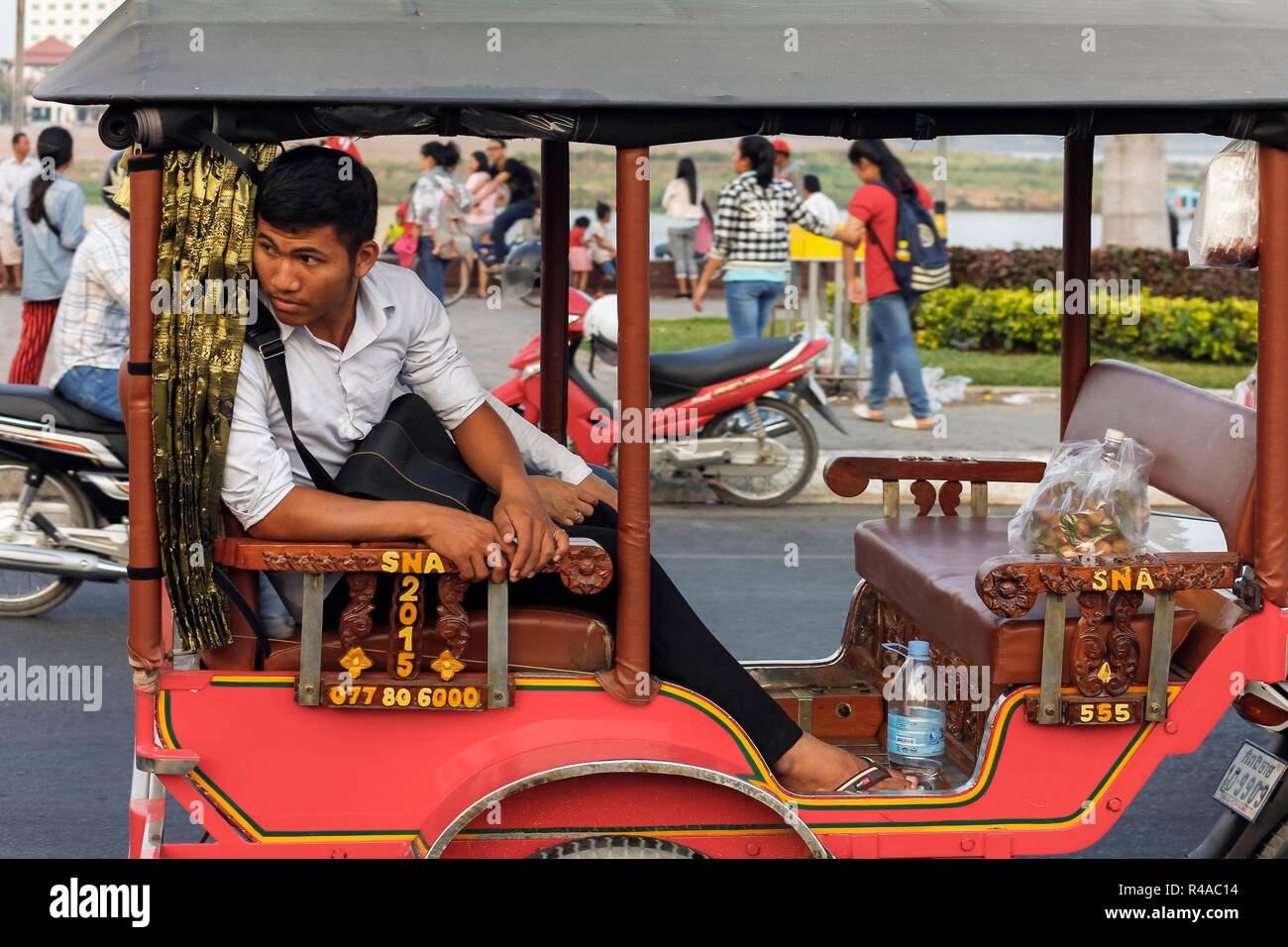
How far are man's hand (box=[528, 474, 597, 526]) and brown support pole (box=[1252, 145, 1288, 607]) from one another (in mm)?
1336

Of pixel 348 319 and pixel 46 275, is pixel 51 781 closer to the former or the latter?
pixel 348 319

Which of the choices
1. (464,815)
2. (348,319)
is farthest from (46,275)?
(464,815)

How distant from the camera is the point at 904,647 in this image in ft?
11.2

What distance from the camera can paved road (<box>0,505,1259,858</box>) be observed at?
12.8ft

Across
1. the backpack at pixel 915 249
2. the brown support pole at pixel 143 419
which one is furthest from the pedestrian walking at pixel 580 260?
the brown support pole at pixel 143 419

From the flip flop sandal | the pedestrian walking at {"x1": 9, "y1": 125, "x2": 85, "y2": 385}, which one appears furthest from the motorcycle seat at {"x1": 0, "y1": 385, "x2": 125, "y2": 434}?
the flip flop sandal

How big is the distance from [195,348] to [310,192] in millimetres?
332

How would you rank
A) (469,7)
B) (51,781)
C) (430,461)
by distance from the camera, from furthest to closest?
(51,781) → (430,461) → (469,7)

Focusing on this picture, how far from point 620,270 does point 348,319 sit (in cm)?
57

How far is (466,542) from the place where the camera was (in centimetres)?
248

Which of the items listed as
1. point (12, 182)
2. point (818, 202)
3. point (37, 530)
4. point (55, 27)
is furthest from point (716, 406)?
point (55, 27)
